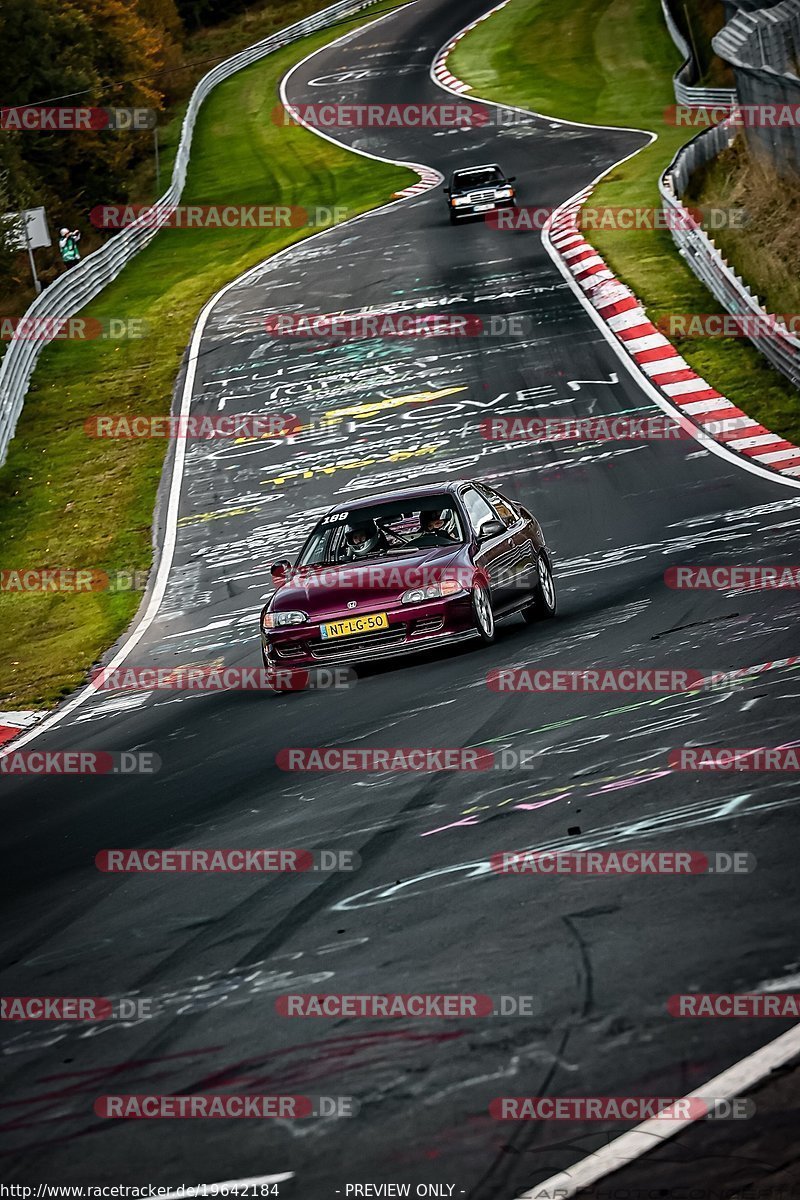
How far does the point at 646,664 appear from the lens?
1019 centimetres

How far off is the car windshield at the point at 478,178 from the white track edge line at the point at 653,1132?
115ft

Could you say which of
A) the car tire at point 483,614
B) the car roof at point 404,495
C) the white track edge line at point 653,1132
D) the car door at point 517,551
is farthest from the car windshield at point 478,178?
the white track edge line at point 653,1132

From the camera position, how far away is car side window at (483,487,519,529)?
1346cm

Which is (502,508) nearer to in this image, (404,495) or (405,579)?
(404,495)

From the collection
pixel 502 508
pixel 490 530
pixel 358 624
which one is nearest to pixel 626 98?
pixel 502 508

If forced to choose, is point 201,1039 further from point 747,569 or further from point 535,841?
point 747,569

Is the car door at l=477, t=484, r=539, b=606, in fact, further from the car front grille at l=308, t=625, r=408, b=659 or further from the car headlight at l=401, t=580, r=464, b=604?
the car front grille at l=308, t=625, r=408, b=659

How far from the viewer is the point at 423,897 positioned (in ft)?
21.0

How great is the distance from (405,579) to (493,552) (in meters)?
0.92

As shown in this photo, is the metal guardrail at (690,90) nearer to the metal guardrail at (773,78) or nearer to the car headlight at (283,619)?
the metal guardrail at (773,78)

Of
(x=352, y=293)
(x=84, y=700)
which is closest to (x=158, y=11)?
(x=352, y=293)

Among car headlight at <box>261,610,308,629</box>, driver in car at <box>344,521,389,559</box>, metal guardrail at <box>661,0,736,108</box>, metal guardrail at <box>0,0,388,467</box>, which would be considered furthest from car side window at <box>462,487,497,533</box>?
metal guardrail at <box>661,0,736,108</box>

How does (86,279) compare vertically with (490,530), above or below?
below

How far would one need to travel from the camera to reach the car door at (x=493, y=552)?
12.4 m
